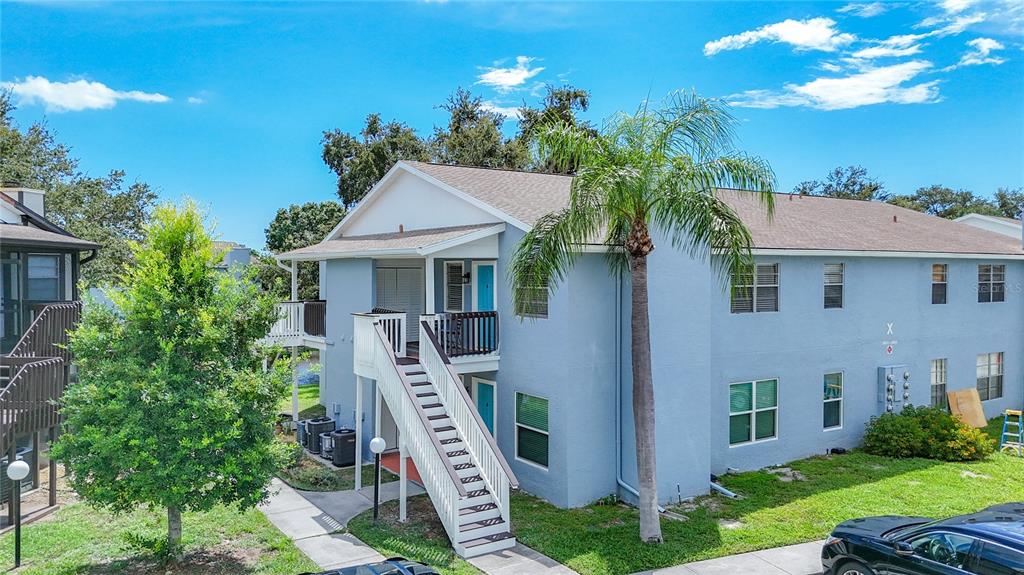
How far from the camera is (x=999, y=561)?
745 centimetres

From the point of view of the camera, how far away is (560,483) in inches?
499

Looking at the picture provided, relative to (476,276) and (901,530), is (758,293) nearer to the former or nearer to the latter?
(476,276)

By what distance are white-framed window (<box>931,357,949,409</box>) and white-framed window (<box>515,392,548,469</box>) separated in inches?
466

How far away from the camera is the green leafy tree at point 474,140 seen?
38.4 metres

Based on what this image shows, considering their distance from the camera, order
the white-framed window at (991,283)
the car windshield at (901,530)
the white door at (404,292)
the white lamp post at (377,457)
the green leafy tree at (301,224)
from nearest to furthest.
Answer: the car windshield at (901,530)
the white lamp post at (377,457)
the white door at (404,292)
the white-framed window at (991,283)
the green leafy tree at (301,224)

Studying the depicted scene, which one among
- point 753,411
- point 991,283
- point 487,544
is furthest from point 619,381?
point 991,283

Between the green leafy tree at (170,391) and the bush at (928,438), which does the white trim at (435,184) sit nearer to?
the green leafy tree at (170,391)

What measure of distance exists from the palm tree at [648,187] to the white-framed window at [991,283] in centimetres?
1263

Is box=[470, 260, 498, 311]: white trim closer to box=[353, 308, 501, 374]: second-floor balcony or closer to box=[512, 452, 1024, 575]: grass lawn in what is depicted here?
box=[353, 308, 501, 374]: second-floor balcony

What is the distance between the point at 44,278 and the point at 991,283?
2471 centimetres

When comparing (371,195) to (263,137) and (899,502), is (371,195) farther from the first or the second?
(263,137)

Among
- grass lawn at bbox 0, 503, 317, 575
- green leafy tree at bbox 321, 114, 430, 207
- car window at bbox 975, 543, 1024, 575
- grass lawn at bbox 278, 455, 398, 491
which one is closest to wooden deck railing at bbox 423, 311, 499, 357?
grass lawn at bbox 278, 455, 398, 491

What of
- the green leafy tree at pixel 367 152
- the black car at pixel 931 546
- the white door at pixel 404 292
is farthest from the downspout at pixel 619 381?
the green leafy tree at pixel 367 152

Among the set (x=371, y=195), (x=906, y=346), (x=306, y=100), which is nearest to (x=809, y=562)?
(x=906, y=346)
